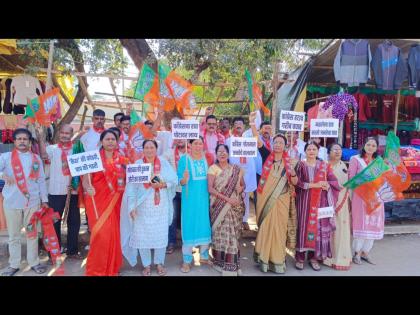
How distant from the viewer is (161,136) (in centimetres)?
527

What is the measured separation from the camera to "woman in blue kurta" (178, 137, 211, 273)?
3.96 metres

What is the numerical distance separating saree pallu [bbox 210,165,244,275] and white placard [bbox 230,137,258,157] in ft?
0.60

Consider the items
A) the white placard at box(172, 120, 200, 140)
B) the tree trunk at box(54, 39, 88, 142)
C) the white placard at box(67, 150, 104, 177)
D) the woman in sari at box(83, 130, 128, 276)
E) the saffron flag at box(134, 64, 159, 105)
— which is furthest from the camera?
the tree trunk at box(54, 39, 88, 142)

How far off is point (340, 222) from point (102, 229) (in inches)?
114

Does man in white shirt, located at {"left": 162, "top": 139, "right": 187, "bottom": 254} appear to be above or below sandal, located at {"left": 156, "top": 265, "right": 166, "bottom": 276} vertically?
above

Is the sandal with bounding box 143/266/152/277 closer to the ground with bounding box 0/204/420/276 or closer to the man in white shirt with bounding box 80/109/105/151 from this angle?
the ground with bounding box 0/204/420/276

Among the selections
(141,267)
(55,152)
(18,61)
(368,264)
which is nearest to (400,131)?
(368,264)

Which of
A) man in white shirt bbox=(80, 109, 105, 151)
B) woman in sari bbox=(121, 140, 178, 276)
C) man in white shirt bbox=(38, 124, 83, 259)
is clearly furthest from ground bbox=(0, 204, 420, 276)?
man in white shirt bbox=(80, 109, 105, 151)

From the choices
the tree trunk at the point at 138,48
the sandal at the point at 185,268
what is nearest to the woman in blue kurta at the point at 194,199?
the sandal at the point at 185,268

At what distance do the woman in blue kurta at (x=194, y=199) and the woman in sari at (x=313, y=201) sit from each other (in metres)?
1.15

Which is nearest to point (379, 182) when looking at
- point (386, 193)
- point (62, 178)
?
point (386, 193)

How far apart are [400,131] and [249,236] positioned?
475cm

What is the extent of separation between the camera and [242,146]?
3949 mm

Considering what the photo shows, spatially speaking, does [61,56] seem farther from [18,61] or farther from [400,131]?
[400,131]
